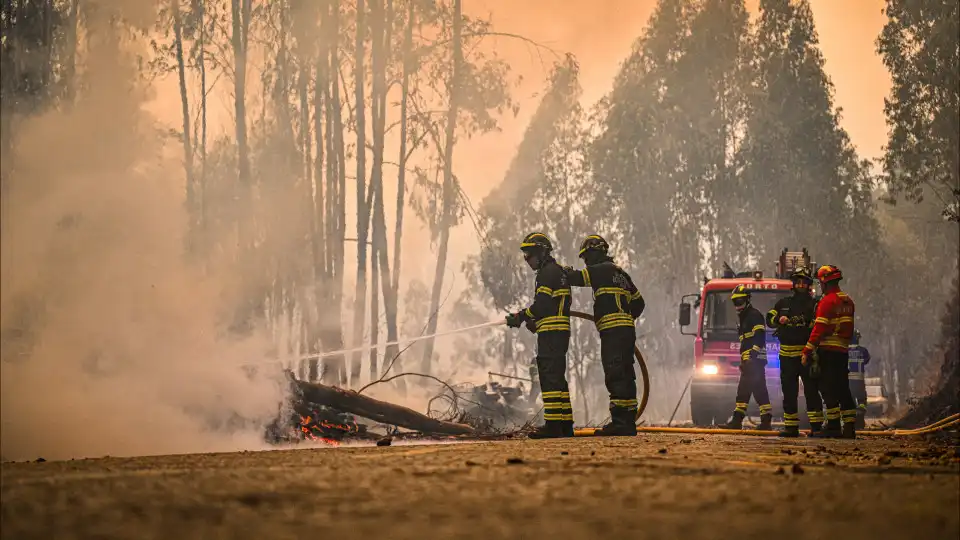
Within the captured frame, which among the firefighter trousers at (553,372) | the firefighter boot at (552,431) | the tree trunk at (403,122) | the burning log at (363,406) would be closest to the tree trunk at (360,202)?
the tree trunk at (403,122)

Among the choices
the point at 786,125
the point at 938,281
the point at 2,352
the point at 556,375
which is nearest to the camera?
the point at 2,352

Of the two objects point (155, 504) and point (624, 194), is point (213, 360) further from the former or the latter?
point (624, 194)

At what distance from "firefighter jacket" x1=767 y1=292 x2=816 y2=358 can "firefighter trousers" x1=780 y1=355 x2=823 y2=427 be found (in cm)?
10

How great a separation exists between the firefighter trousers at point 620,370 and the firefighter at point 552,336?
556 millimetres

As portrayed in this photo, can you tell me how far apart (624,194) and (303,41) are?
21.2 meters

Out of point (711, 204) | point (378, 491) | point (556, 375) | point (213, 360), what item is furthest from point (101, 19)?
point (711, 204)

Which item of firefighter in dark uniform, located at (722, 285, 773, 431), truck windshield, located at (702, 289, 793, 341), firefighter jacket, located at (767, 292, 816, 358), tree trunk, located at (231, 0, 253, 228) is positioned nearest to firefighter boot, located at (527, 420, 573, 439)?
firefighter jacket, located at (767, 292, 816, 358)

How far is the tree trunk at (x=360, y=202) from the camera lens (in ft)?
80.0

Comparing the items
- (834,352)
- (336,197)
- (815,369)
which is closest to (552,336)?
(815,369)

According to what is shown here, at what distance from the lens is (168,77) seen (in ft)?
82.6

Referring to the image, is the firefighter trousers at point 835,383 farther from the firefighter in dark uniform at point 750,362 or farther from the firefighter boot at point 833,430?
the firefighter in dark uniform at point 750,362

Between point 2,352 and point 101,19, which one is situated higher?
point 101,19

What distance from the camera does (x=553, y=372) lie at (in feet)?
36.1

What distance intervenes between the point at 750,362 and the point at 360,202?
1184 cm
